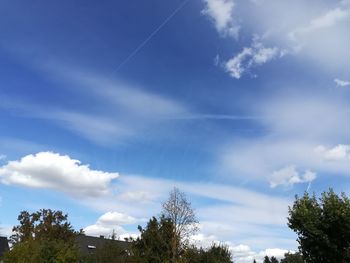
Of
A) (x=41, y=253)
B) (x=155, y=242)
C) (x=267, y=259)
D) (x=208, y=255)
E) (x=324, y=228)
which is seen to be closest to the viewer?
(x=324, y=228)

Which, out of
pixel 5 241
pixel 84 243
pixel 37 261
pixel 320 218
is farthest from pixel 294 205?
pixel 5 241

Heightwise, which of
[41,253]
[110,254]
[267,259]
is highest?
[267,259]

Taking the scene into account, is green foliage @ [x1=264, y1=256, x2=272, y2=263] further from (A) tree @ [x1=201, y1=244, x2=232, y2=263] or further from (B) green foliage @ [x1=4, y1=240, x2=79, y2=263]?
(B) green foliage @ [x1=4, y1=240, x2=79, y2=263]

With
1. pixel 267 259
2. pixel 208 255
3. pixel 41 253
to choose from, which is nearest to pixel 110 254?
pixel 41 253

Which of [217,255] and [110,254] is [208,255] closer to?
[217,255]

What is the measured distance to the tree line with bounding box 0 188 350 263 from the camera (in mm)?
36844

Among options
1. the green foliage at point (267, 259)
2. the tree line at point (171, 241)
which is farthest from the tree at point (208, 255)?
the green foliage at point (267, 259)

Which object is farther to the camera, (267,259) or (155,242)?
(267,259)

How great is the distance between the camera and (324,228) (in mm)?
37188

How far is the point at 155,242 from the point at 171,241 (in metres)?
1.75

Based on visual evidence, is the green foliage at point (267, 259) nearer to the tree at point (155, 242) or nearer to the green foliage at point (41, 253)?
the tree at point (155, 242)

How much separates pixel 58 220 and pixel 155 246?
20.1 m

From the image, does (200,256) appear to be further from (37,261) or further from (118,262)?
(37,261)

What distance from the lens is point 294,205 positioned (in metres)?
40.0
